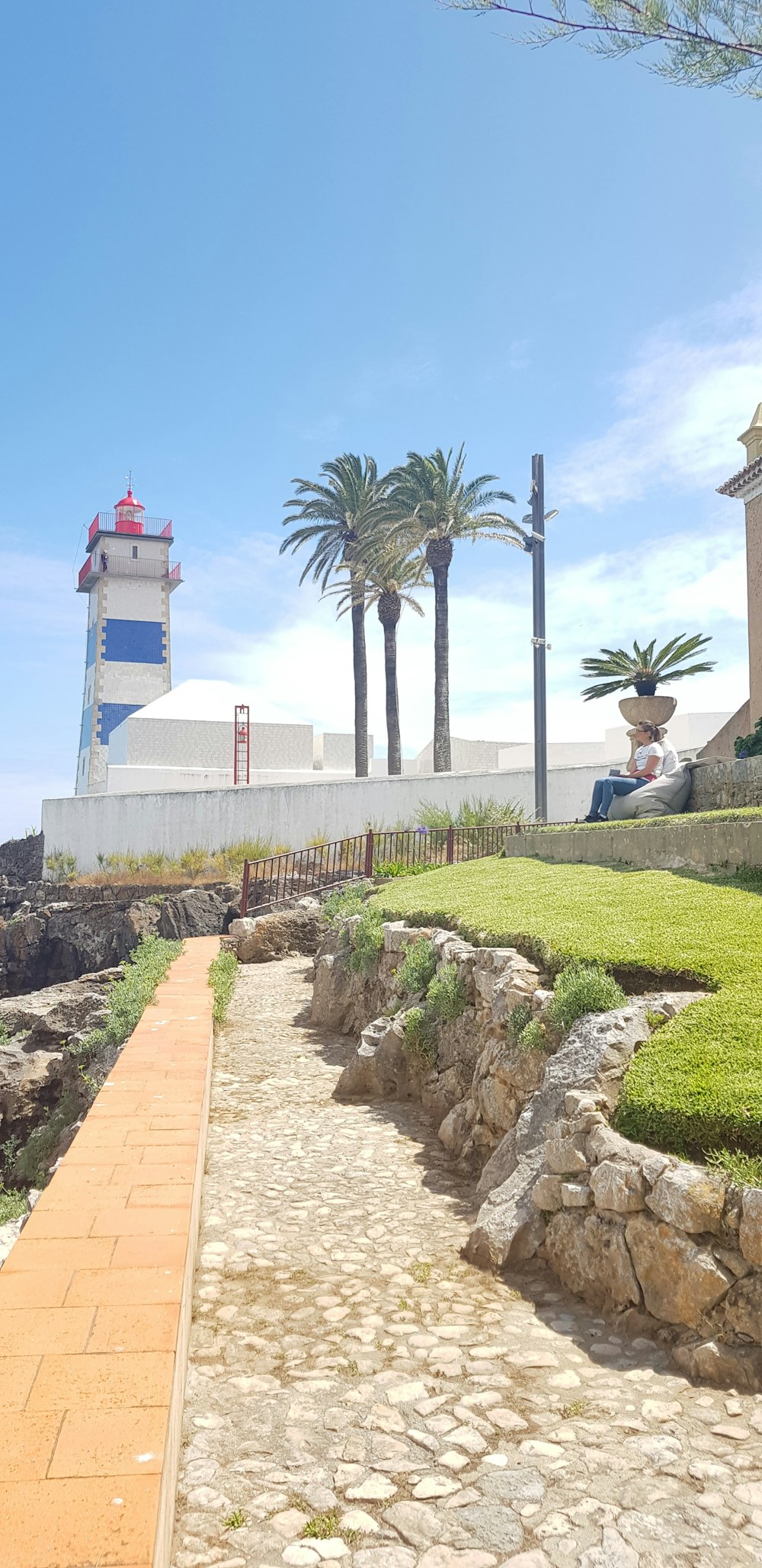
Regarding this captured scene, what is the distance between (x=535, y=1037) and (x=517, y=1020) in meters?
0.33

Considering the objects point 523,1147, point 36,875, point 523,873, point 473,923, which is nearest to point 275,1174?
point 523,1147

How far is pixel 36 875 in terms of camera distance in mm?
26562

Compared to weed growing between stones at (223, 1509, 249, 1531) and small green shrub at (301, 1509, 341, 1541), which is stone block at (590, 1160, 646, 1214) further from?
weed growing between stones at (223, 1509, 249, 1531)

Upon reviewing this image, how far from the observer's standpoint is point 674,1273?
3010mm

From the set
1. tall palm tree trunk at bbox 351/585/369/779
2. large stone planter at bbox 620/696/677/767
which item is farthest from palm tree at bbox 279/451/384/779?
large stone planter at bbox 620/696/677/767

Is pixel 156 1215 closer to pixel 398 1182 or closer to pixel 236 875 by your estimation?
pixel 398 1182

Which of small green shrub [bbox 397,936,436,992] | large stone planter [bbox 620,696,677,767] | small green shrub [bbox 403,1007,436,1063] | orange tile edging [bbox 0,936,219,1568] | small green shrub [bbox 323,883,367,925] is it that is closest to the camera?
orange tile edging [bbox 0,936,219,1568]

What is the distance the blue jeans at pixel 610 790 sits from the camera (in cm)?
1165

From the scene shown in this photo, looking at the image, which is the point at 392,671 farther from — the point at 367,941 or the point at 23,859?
the point at 367,941

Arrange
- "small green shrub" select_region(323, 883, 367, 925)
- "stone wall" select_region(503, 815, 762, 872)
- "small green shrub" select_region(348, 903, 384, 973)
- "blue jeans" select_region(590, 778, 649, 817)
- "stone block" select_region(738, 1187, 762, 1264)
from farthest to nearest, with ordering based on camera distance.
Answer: "blue jeans" select_region(590, 778, 649, 817), "small green shrub" select_region(323, 883, 367, 925), "small green shrub" select_region(348, 903, 384, 973), "stone wall" select_region(503, 815, 762, 872), "stone block" select_region(738, 1187, 762, 1264)

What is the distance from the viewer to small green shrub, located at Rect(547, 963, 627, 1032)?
4465 mm

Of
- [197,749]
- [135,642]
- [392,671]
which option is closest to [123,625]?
[135,642]

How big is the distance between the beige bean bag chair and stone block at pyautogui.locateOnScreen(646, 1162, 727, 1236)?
8.26 metres

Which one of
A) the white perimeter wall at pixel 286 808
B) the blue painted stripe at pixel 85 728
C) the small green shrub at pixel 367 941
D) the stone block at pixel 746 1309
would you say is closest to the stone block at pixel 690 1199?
the stone block at pixel 746 1309
